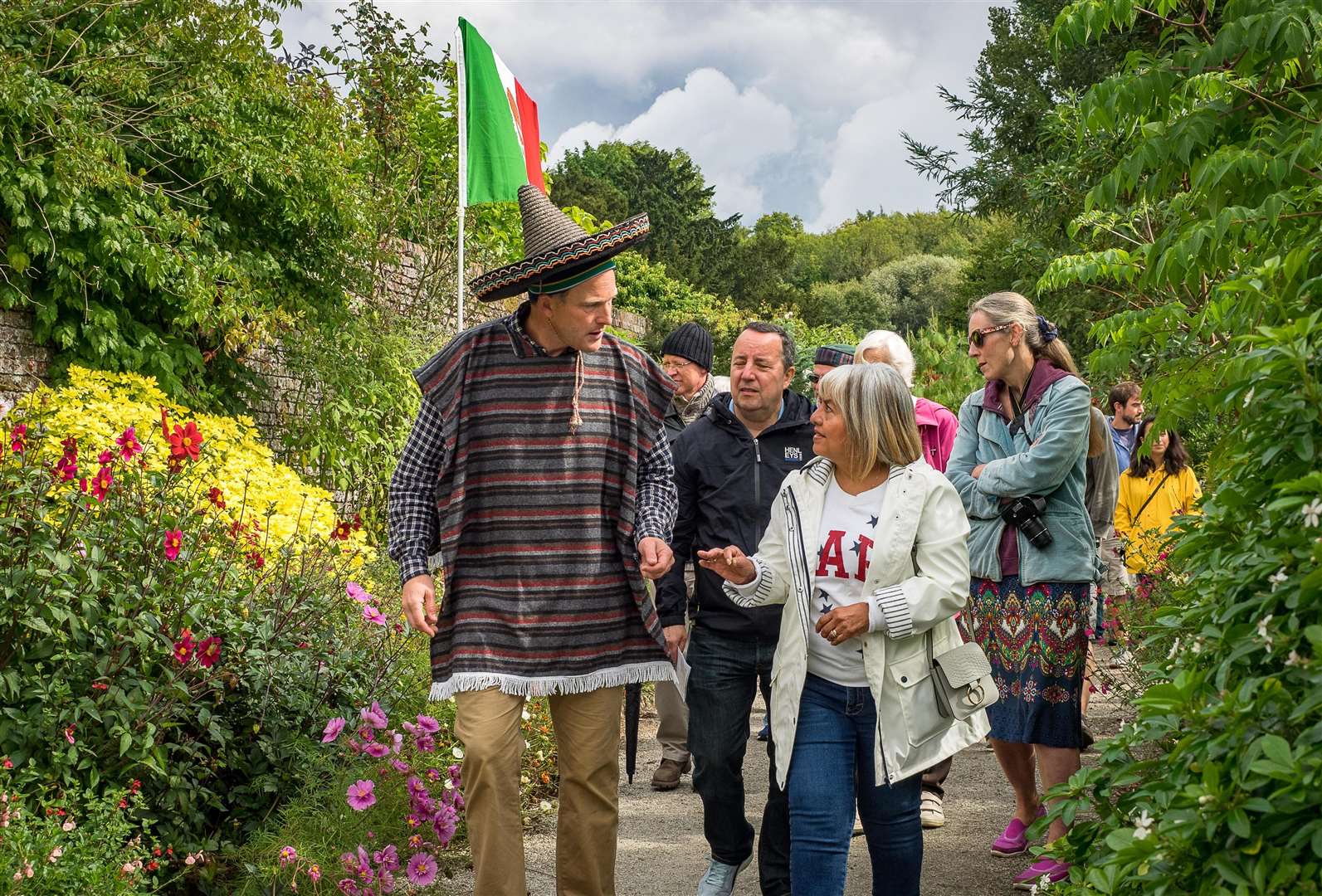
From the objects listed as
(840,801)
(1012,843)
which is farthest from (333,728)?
(1012,843)

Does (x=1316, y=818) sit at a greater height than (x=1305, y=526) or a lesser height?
lesser

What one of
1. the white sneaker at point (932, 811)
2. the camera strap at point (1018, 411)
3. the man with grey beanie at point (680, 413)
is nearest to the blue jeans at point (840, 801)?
the camera strap at point (1018, 411)

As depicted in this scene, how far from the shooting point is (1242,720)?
6.23 feet

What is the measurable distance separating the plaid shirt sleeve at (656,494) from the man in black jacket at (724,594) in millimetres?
615

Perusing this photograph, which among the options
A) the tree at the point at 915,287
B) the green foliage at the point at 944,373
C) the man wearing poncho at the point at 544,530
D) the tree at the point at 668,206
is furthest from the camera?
the tree at the point at 915,287

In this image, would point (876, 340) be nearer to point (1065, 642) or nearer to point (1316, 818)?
point (1065, 642)

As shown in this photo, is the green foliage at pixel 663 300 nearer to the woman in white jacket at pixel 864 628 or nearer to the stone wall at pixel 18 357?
the stone wall at pixel 18 357

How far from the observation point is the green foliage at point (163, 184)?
782cm

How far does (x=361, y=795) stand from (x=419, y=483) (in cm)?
113

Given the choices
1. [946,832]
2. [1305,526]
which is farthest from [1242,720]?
[946,832]

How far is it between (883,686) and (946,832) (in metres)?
2.11

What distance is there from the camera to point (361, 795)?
421 cm

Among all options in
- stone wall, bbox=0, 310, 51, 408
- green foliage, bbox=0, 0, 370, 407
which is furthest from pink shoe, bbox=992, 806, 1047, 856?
stone wall, bbox=0, 310, 51, 408

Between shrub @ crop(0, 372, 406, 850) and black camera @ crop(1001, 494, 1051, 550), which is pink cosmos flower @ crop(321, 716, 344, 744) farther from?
black camera @ crop(1001, 494, 1051, 550)
